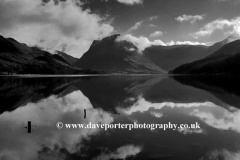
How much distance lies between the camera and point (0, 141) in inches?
653

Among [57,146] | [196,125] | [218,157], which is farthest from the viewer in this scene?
[196,125]

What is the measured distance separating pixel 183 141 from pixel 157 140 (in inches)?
92.5

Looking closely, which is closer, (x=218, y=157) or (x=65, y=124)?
(x=218, y=157)

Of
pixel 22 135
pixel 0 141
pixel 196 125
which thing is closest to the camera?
pixel 0 141

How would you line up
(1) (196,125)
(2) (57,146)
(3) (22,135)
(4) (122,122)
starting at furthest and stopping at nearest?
(4) (122,122), (1) (196,125), (3) (22,135), (2) (57,146)

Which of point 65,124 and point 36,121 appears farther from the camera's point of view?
point 36,121

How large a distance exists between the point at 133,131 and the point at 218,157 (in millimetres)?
8370

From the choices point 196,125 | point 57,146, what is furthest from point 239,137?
point 57,146

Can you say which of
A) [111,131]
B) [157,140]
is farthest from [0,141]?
[157,140]

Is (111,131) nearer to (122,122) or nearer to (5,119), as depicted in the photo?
(122,122)

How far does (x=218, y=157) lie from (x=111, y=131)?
1015cm

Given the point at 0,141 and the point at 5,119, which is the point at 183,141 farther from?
the point at 5,119

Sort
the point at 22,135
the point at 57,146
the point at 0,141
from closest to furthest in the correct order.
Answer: the point at 57,146 < the point at 0,141 < the point at 22,135

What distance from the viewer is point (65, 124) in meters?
22.1
